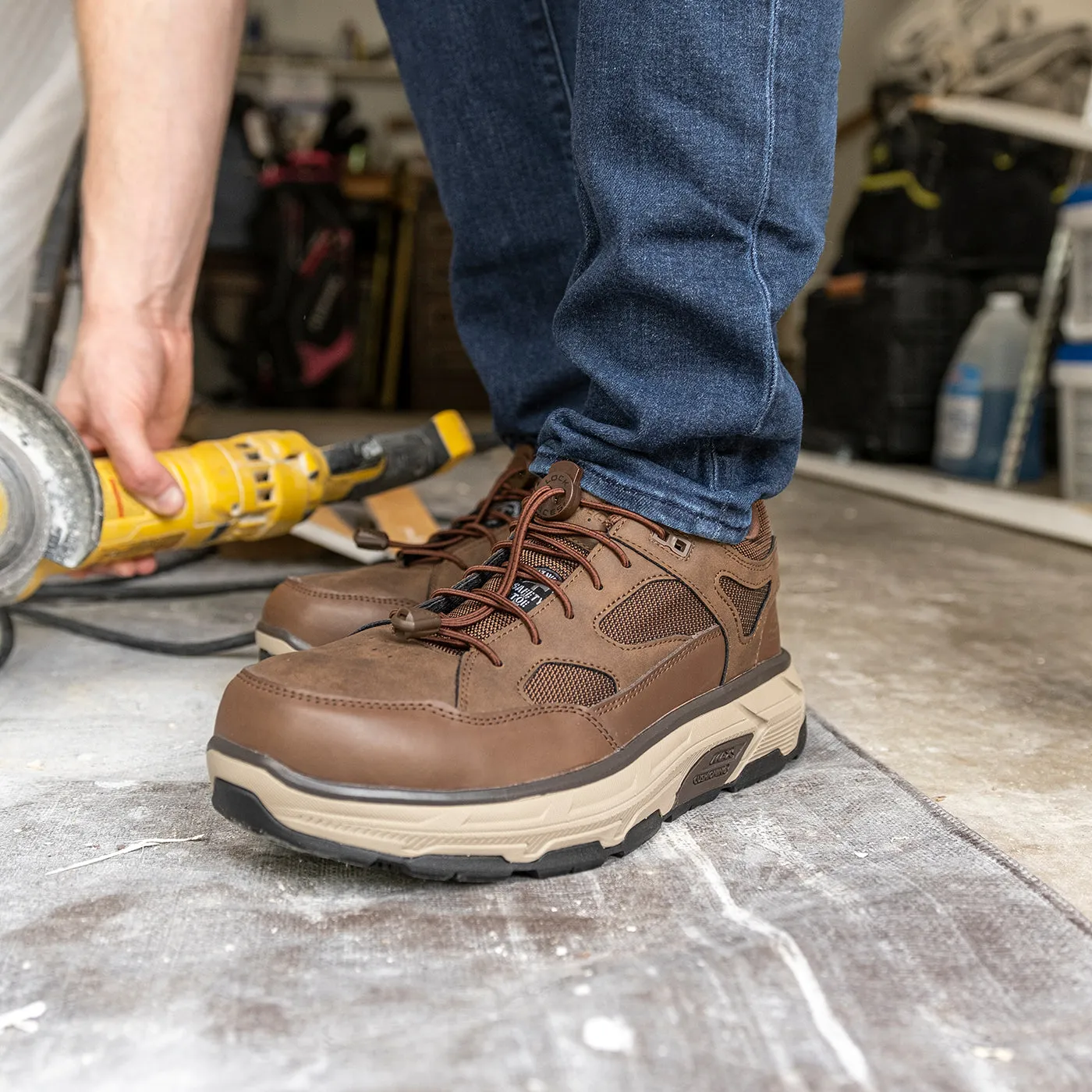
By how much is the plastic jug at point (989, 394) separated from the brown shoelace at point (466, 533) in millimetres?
2010

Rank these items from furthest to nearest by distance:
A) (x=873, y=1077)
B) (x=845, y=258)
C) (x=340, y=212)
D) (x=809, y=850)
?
(x=340, y=212)
(x=845, y=258)
(x=809, y=850)
(x=873, y=1077)

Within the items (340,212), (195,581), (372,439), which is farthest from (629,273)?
(340,212)

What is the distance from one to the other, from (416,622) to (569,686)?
10 centimetres

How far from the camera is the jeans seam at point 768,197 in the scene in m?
0.67

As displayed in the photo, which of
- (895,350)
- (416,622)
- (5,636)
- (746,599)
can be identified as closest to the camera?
(416,622)

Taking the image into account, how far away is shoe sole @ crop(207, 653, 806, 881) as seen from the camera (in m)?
0.60

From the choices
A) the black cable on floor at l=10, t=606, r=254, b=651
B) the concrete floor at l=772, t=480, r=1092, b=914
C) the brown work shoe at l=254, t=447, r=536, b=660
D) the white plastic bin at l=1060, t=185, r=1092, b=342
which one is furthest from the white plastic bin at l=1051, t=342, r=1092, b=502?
the black cable on floor at l=10, t=606, r=254, b=651

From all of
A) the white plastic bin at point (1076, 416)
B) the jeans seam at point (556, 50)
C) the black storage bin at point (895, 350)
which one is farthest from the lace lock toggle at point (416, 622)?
the black storage bin at point (895, 350)

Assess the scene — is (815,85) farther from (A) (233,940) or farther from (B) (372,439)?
(B) (372,439)

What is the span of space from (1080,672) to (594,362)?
69cm

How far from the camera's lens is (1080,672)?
44.6 inches

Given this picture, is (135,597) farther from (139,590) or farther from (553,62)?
(553,62)

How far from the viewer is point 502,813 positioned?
631mm

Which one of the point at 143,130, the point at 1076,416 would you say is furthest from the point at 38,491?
the point at 1076,416
